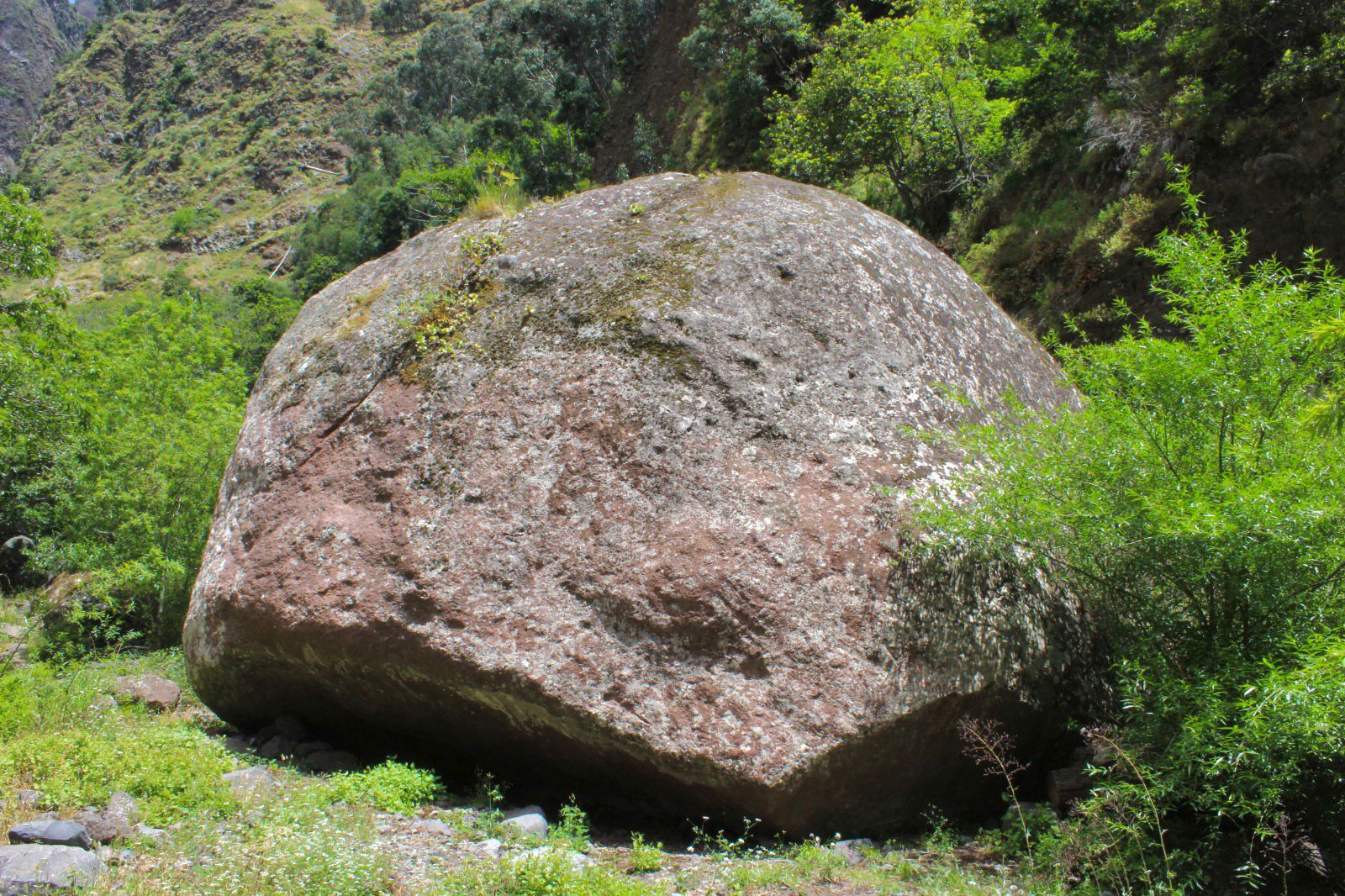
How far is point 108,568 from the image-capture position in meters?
11.4

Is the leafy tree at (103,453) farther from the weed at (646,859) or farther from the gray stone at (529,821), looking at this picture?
the weed at (646,859)

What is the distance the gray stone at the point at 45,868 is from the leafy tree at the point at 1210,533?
12.9 feet

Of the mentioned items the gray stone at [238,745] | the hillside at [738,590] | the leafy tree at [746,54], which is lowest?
the gray stone at [238,745]

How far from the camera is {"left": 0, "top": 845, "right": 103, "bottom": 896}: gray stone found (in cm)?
334

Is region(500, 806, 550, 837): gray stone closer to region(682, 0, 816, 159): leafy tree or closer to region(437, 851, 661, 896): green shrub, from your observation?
region(437, 851, 661, 896): green shrub

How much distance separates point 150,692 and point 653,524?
519 cm

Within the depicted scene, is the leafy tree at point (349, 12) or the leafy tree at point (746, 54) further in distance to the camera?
the leafy tree at point (349, 12)

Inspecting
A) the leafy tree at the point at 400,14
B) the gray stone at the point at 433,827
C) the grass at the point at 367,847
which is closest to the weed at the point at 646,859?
the grass at the point at 367,847

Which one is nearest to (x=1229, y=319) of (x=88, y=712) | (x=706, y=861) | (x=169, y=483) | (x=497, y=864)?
(x=706, y=861)

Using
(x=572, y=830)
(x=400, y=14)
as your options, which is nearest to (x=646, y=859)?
(x=572, y=830)

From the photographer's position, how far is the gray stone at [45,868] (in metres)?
3.34

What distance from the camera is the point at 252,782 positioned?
16.2 feet

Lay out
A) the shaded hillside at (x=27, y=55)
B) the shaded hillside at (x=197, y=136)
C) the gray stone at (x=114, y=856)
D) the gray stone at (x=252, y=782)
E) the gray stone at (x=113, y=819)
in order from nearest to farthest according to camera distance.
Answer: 1. the gray stone at (x=114, y=856)
2. the gray stone at (x=113, y=819)
3. the gray stone at (x=252, y=782)
4. the shaded hillside at (x=197, y=136)
5. the shaded hillside at (x=27, y=55)

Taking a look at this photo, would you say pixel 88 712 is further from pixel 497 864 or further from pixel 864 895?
pixel 864 895
